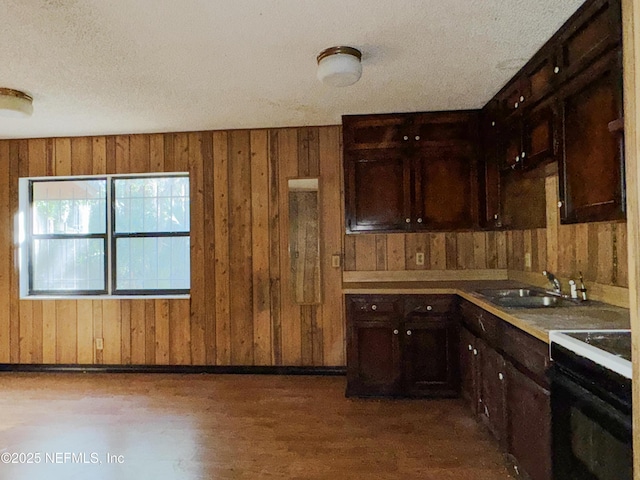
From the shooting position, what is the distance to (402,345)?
3033 mm

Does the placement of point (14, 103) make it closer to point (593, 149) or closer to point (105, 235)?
point (105, 235)

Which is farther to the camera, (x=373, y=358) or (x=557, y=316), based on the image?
(x=373, y=358)

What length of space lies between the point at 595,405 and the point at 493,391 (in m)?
1.03

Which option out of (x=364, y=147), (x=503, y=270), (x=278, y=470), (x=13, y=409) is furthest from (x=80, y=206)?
(x=503, y=270)

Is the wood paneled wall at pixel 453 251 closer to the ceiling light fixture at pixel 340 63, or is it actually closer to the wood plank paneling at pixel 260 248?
the wood plank paneling at pixel 260 248

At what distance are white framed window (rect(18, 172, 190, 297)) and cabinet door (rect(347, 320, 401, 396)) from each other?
1839mm

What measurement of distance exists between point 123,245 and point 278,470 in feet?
9.14

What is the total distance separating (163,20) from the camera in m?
1.88

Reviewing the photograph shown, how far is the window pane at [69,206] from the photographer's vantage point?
3990 mm

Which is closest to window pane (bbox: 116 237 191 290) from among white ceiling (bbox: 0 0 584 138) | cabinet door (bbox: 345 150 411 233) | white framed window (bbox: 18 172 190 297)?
white framed window (bbox: 18 172 190 297)

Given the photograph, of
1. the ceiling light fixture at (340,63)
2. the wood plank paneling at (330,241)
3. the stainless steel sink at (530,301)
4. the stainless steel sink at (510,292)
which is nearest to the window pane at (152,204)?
the wood plank paneling at (330,241)

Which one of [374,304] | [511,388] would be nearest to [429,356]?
[374,304]

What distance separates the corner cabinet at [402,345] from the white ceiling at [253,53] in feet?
5.16

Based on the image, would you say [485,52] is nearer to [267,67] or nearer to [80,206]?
[267,67]
